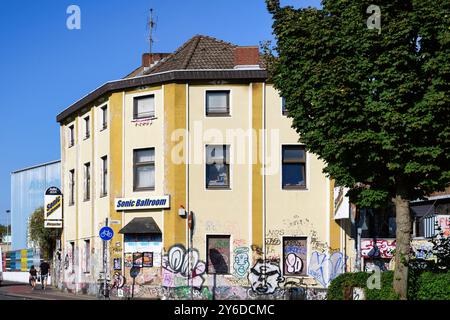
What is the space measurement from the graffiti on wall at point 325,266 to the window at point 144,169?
318 inches

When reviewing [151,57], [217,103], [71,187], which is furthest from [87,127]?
[217,103]

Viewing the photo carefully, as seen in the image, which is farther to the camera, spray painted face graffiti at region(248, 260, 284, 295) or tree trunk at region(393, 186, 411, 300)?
spray painted face graffiti at region(248, 260, 284, 295)

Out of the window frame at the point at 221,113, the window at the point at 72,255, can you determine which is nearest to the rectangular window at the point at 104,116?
the window frame at the point at 221,113

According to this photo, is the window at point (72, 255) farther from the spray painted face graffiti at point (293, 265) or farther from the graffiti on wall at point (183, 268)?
the spray painted face graffiti at point (293, 265)

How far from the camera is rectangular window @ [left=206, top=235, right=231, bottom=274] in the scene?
34562 mm

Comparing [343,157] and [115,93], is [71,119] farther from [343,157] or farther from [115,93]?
[343,157]

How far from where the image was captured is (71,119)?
4444cm

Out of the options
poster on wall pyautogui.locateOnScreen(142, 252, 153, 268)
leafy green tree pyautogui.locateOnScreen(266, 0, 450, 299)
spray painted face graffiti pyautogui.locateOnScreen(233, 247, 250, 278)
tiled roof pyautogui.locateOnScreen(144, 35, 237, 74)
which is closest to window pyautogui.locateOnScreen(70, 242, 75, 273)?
poster on wall pyautogui.locateOnScreen(142, 252, 153, 268)

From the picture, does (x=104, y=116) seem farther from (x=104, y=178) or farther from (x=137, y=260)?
(x=137, y=260)

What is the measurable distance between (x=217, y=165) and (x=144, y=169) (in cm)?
366

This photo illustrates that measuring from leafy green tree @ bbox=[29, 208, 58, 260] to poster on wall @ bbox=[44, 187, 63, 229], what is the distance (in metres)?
4.12

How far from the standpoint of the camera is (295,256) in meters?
34.7

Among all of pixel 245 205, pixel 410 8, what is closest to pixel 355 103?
pixel 410 8

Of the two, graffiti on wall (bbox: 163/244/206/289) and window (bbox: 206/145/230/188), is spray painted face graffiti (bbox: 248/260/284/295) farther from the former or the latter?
window (bbox: 206/145/230/188)
